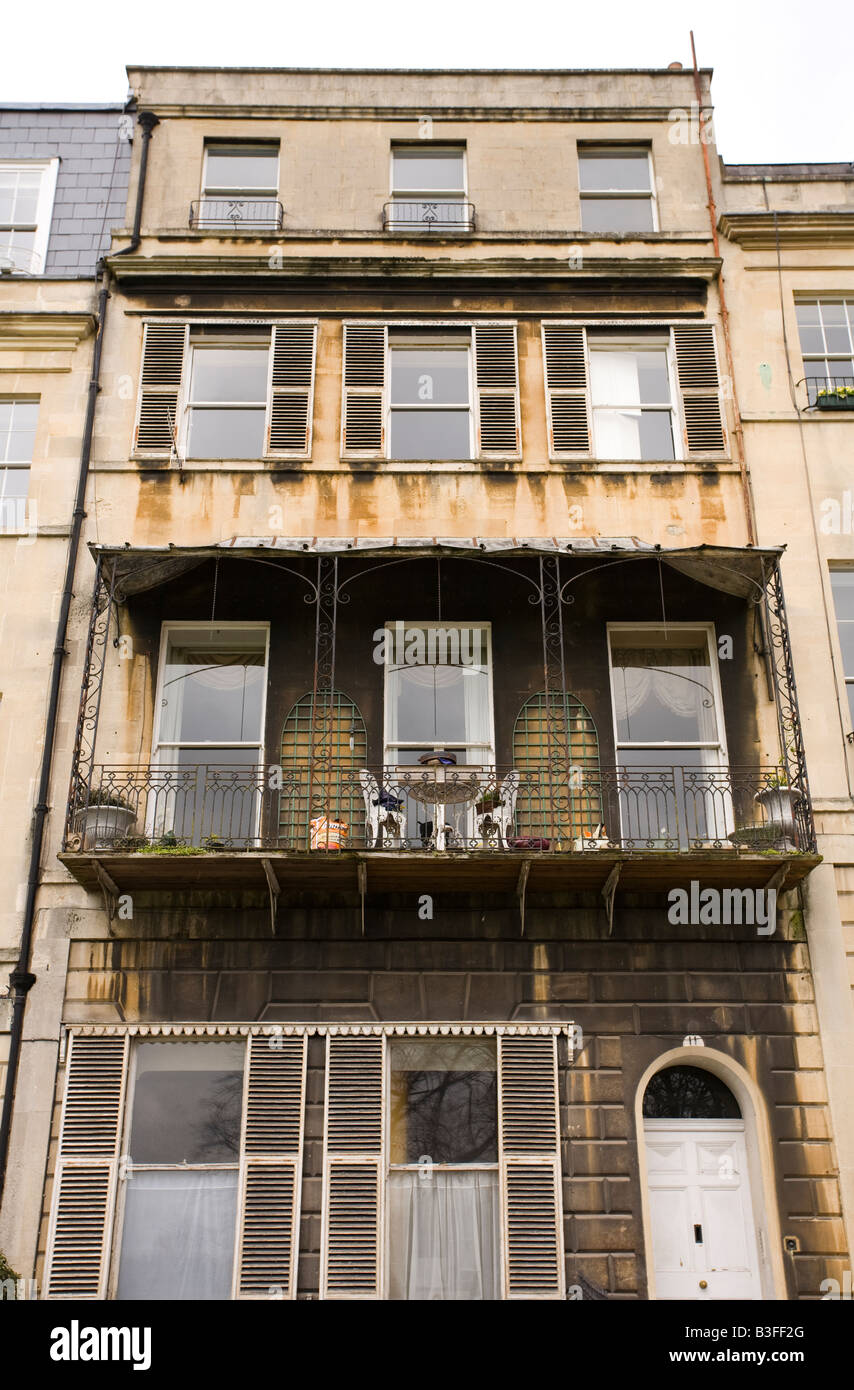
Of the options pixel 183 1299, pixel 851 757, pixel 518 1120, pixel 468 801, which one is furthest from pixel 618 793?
pixel 183 1299

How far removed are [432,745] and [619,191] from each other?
30.3 feet

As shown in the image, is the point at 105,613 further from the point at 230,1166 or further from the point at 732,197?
the point at 732,197

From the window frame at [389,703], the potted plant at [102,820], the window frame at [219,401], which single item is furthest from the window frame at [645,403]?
the potted plant at [102,820]

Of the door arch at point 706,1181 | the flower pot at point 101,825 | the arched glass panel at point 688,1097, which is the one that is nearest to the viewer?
the door arch at point 706,1181

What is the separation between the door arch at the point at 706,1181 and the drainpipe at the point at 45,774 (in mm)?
6501

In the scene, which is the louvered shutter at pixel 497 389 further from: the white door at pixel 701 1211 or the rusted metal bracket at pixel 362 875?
the white door at pixel 701 1211

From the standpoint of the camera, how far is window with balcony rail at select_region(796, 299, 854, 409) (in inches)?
651

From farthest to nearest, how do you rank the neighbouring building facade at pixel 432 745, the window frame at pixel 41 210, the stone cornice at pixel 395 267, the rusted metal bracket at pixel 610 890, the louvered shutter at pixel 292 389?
the window frame at pixel 41 210
the stone cornice at pixel 395 267
the louvered shutter at pixel 292 389
the rusted metal bracket at pixel 610 890
the neighbouring building facade at pixel 432 745

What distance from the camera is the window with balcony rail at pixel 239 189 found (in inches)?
706

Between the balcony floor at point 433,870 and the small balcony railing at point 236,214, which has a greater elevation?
the small balcony railing at point 236,214

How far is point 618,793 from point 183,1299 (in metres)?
6.98

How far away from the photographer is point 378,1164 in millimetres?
12586

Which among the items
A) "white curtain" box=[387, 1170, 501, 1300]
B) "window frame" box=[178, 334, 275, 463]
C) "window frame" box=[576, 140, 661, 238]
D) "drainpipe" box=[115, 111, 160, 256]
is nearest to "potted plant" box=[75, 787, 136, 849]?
"white curtain" box=[387, 1170, 501, 1300]

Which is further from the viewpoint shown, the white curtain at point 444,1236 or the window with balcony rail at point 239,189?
the window with balcony rail at point 239,189
